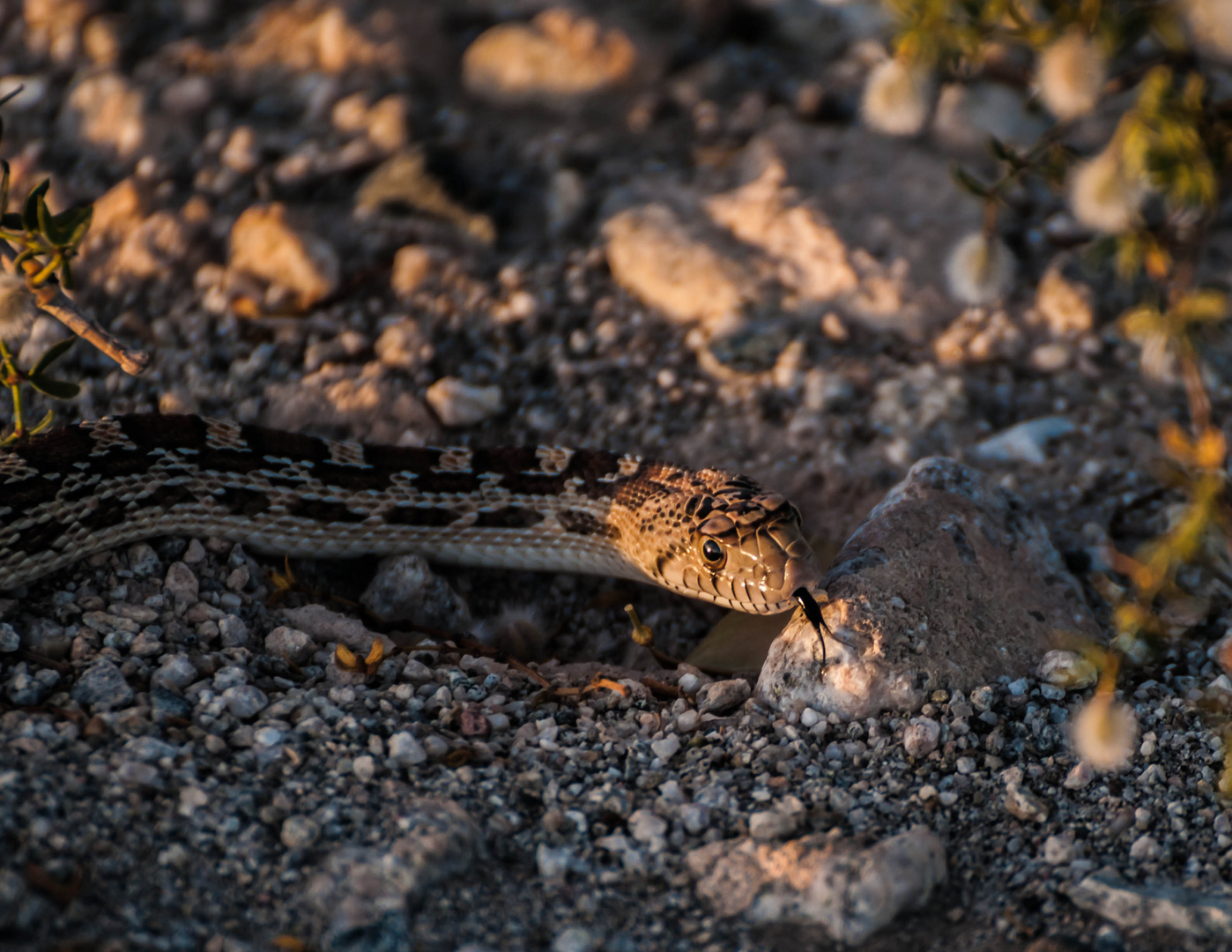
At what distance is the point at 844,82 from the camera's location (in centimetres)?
623

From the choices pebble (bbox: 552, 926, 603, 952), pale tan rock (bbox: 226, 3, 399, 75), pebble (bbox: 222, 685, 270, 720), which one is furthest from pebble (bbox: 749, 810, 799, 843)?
pale tan rock (bbox: 226, 3, 399, 75)

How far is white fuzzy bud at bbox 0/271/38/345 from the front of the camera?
3.30 metres

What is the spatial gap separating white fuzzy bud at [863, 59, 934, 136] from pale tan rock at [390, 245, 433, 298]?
300cm

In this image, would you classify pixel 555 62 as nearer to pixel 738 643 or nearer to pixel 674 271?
pixel 674 271

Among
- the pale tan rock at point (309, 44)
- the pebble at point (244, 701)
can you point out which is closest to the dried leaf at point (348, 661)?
the pebble at point (244, 701)

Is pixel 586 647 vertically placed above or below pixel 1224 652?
below

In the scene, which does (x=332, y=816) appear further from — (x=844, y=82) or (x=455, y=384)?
(x=844, y=82)

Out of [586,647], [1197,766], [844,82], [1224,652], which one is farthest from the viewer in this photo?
[844,82]

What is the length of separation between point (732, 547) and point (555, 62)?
3.96m

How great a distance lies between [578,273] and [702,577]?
226cm

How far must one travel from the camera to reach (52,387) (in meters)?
3.33

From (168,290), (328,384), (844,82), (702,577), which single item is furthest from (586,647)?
(844,82)

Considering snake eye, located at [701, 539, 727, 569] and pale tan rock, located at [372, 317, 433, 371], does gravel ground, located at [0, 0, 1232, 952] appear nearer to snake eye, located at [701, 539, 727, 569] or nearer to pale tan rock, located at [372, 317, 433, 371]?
pale tan rock, located at [372, 317, 433, 371]

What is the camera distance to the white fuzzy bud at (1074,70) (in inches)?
98.5
